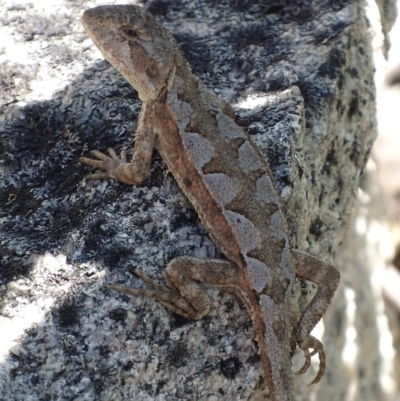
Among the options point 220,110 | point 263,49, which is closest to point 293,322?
point 220,110

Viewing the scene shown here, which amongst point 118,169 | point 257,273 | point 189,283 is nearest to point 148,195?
point 118,169

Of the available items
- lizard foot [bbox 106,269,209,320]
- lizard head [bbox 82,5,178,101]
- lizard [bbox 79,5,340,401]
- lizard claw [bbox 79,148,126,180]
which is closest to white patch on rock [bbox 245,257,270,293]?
lizard [bbox 79,5,340,401]

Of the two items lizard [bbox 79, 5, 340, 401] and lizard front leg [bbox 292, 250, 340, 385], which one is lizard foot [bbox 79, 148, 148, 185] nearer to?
lizard [bbox 79, 5, 340, 401]

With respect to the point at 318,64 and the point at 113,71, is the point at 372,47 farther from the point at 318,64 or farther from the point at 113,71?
the point at 113,71

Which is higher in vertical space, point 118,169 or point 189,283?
point 118,169

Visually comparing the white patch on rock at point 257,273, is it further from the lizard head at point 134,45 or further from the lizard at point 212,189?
the lizard head at point 134,45

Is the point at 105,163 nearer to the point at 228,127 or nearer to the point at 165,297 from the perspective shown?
the point at 228,127
